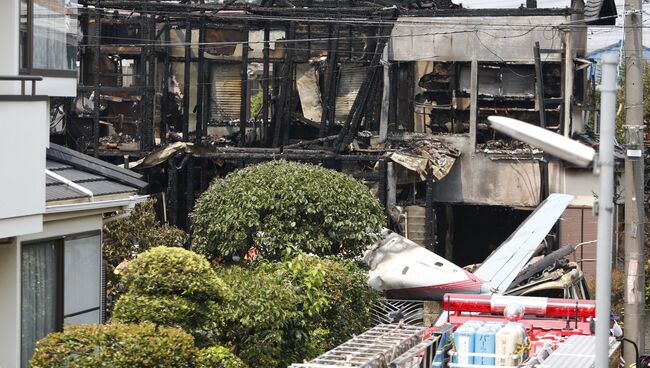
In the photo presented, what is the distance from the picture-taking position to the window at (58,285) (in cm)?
1563

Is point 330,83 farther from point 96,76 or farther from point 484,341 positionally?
point 484,341

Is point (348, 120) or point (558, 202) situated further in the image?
point (348, 120)

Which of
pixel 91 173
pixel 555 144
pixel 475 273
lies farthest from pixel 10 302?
pixel 475 273

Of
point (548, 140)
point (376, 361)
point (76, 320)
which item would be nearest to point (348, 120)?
point (76, 320)

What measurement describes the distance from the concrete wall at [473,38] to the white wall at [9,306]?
19783 millimetres

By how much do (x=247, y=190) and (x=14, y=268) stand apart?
6884mm

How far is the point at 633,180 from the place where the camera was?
21.9 m

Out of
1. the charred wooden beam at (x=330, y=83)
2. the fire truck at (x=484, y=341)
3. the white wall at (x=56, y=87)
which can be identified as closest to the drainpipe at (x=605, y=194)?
the fire truck at (x=484, y=341)

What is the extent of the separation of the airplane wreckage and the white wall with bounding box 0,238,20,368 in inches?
337

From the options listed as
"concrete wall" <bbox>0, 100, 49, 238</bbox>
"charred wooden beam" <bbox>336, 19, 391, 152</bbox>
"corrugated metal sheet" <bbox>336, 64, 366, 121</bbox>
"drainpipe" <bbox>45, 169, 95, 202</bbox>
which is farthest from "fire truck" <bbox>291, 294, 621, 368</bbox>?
"corrugated metal sheet" <bbox>336, 64, 366, 121</bbox>

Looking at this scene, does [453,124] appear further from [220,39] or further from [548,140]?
[548,140]

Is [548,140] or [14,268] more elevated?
[548,140]

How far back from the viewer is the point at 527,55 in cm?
3281

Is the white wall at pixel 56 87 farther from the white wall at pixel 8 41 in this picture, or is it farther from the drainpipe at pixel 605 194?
the drainpipe at pixel 605 194
